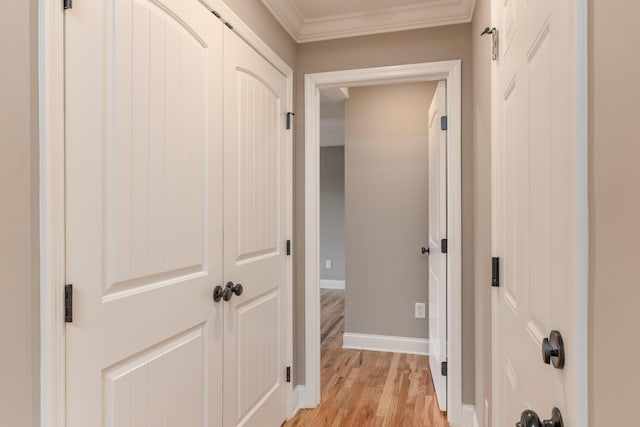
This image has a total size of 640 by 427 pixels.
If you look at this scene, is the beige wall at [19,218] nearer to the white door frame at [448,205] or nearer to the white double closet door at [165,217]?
the white double closet door at [165,217]

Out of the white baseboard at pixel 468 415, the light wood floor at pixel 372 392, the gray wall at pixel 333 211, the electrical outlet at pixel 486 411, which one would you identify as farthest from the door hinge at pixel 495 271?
the gray wall at pixel 333 211

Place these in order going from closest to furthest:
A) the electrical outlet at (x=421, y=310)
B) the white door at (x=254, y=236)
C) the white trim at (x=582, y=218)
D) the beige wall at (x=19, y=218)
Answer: the white trim at (x=582, y=218) → the beige wall at (x=19, y=218) → the white door at (x=254, y=236) → the electrical outlet at (x=421, y=310)

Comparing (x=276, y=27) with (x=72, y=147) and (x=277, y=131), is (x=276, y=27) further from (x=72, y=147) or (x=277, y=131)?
(x=72, y=147)

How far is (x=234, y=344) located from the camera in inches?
→ 66.2

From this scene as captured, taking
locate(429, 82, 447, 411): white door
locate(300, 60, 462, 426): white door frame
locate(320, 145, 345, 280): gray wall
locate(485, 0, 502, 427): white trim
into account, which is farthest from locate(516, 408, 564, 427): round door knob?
locate(320, 145, 345, 280): gray wall

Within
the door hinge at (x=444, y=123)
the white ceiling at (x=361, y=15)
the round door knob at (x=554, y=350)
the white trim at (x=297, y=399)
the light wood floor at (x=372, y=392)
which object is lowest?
the light wood floor at (x=372, y=392)

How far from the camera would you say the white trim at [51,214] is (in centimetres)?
85

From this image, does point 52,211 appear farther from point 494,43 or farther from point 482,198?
point 482,198

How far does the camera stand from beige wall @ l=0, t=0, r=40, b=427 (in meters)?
0.78

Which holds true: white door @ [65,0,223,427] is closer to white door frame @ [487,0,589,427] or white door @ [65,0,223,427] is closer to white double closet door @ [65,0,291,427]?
white double closet door @ [65,0,291,427]

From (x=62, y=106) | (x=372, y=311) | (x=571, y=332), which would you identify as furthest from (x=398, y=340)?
(x=62, y=106)

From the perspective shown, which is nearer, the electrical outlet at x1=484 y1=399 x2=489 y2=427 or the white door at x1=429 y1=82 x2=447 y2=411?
the electrical outlet at x1=484 y1=399 x2=489 y2=427

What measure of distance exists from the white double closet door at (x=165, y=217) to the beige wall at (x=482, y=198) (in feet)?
3.62

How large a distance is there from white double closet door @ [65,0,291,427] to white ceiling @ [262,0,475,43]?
1.58ft
